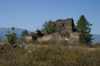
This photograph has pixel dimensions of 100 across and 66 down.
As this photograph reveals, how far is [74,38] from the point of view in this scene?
2680 cm

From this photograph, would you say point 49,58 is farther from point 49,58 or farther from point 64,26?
point 64,26

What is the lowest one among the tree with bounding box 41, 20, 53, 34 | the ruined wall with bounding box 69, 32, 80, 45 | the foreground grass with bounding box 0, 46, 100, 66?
the foreground grass with bounding box 0, 46, 100, 66

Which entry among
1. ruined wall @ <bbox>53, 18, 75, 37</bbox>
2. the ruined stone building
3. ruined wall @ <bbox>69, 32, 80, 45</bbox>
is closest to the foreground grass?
ruined wall @ <bbox>69, 32, 80, 45</bbox>

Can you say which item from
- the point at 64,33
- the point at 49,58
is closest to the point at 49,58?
the point at 49,58

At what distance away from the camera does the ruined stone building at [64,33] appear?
27277 mm

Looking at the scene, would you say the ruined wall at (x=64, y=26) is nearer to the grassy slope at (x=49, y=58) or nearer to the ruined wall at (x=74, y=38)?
the ruined wall at (x=74, y=38)

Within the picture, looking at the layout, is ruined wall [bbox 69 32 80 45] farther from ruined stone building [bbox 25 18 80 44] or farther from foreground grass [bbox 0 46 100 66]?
foreground grass [bbox 0 46 100 66]

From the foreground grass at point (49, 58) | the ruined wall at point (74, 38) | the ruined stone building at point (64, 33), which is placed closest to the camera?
the foreground grass at point (49, 58)

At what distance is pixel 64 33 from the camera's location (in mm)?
30031

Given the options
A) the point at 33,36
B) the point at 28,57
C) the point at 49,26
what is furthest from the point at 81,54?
the point at 49,26

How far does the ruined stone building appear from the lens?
27.3 m

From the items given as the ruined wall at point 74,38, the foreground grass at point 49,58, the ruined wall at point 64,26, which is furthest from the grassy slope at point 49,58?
the ruined wall at point 64,26

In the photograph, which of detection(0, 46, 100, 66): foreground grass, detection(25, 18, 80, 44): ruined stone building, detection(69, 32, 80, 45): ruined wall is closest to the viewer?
detection(0, 46, 100, 66): foreground grass

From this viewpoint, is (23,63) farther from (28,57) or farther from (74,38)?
(74,38)
